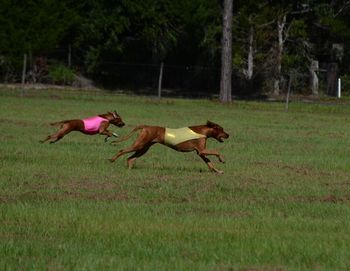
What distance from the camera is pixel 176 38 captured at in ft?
181

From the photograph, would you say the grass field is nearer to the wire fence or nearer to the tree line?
the tree line

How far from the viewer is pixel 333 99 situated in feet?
161

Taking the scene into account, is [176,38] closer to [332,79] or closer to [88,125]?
[332,79]

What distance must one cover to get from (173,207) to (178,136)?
13.6 feet

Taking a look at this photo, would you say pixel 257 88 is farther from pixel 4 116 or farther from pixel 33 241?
pixel 33 241

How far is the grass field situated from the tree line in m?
28.5

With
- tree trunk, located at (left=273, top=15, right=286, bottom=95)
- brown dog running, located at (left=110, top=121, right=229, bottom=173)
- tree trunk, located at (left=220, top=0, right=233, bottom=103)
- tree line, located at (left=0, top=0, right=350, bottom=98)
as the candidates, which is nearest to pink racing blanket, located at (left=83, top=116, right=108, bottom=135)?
brown dog running, located at (left=110, top=121, right=229, bottom=173)

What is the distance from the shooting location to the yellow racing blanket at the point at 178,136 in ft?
49.1

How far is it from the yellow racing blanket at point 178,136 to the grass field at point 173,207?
539 mm

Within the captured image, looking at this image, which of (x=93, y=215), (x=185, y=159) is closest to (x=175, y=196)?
(x=93, y=215)

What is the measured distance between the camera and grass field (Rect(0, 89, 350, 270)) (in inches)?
307

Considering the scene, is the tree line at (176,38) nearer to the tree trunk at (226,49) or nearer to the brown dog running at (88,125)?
the tree trunk at (226,49)

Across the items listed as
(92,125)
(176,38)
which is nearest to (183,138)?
(92,125)

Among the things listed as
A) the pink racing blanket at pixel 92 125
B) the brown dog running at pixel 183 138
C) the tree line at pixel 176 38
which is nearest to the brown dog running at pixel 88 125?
the pink racing blanket at pixel 92 125
